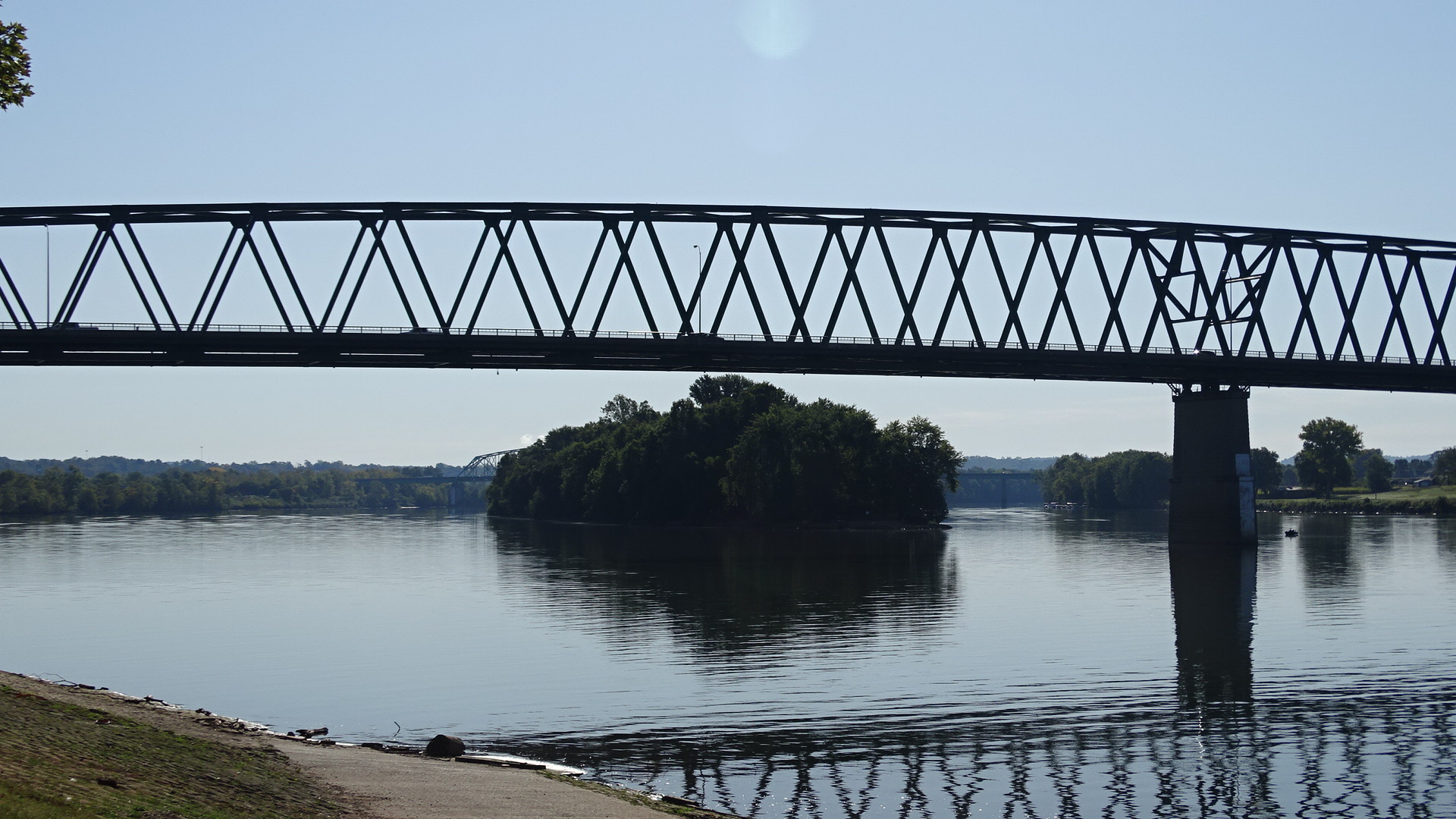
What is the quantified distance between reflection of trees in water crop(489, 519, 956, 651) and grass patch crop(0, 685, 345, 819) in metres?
22.8

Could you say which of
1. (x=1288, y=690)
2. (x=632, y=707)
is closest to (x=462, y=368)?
(x=632, y=707)

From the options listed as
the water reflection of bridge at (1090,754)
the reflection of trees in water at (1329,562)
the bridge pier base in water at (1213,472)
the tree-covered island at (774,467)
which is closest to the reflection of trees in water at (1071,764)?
the water reflection of bridge at (1090,754)

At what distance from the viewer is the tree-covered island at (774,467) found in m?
135

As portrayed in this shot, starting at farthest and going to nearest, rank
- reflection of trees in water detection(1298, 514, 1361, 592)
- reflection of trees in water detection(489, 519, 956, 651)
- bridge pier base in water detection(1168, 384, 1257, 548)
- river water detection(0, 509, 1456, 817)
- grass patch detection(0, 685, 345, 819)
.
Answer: bridge pier base in water detection(1168, 384, 1257, 548), reflection of trees in water detection(1298, 514, 1361, 592), reflection of trees in water detection(489, 519, 956, 651), river water detection(0, 509, 1456, 817), grass patch detection(0, 685, 345, 819)

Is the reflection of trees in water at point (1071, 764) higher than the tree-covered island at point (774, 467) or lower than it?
lower

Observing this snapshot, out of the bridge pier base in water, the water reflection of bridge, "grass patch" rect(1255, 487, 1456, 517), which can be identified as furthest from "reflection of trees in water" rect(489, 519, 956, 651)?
"grass patch" rect(1255, 487, 1456, 517)

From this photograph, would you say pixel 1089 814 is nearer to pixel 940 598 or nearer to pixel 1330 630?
pixel 1330 630

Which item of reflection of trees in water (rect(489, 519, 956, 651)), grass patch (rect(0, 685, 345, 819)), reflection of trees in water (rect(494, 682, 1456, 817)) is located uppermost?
grass patch (rect(0, 685, 345, 819))

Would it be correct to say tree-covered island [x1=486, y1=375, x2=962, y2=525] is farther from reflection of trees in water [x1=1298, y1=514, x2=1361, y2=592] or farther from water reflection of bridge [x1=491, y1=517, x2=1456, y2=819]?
water reflection of bridge [x1=491, y1=517, x2=1456, y2=819]

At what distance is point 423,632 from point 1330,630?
34.4 metres

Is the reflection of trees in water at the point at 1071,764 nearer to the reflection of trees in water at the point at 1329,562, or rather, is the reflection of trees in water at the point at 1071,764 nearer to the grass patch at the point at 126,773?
the grass patch at the point at 126,773

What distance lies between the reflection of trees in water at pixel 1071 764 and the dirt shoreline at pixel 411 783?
91.3 inches

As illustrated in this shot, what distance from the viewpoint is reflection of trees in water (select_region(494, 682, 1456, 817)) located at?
2228cm

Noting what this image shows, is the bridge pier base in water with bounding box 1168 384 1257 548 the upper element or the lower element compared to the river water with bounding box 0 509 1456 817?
upper
